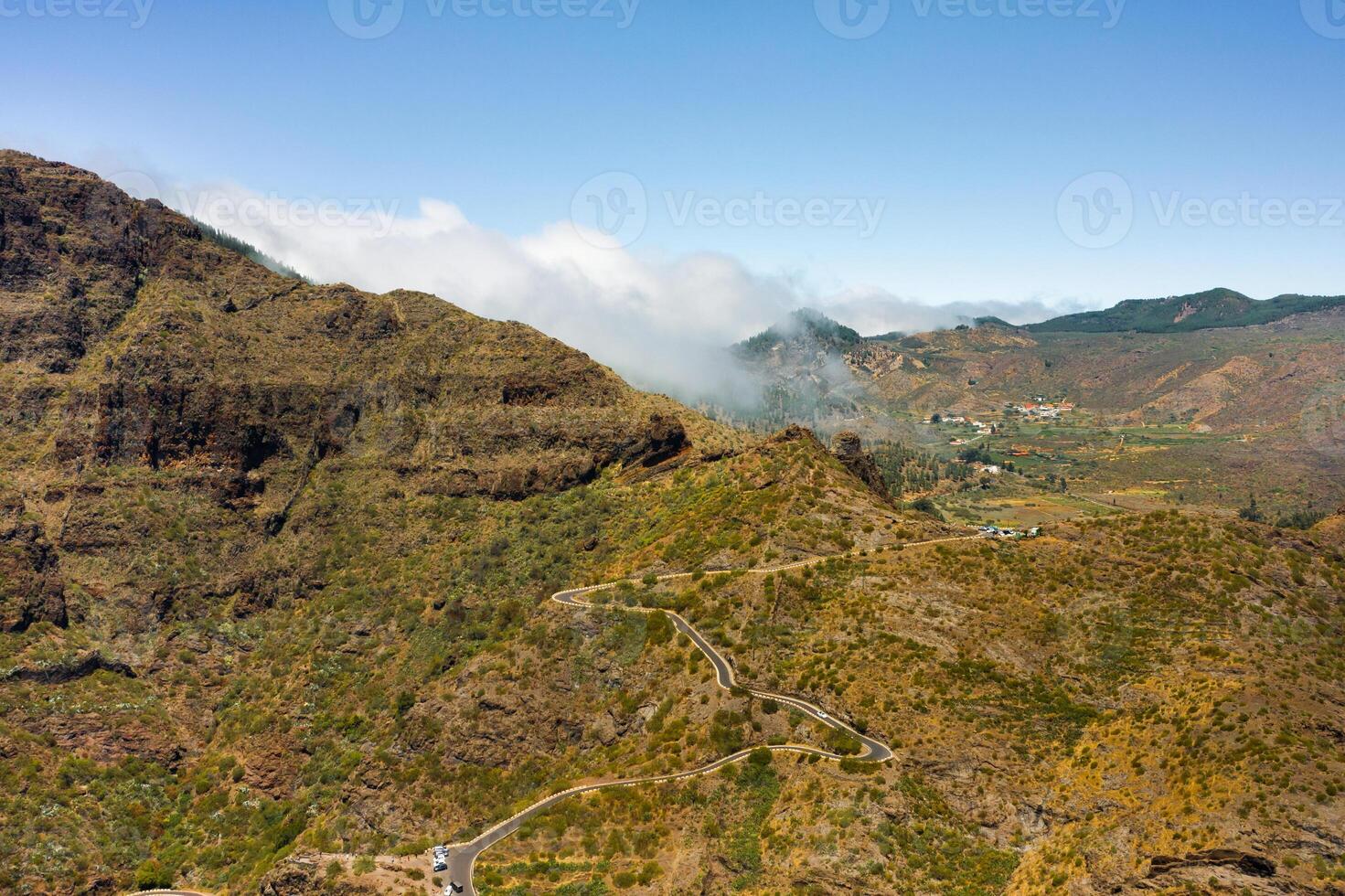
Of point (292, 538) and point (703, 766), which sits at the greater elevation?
point (292, 538)

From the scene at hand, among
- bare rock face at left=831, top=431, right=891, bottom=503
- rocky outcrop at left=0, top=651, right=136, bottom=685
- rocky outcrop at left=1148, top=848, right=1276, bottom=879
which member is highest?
bare rock face at left=831, top=431, right=891, bottom=503

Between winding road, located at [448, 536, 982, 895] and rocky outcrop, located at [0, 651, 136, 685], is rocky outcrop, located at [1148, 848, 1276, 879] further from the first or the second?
rocky outcrop, located at [0, 651, 136, 685]

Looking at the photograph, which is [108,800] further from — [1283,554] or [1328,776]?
[1283,554]

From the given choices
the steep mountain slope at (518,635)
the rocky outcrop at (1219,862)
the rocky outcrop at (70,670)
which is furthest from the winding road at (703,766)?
the rocky outcrop at (70,670)

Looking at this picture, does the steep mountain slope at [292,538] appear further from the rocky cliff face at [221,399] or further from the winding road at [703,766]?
the winding road at [703,766]

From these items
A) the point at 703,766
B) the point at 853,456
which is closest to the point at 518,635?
the point at 703,766

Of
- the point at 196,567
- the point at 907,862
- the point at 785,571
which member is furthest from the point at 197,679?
the point at 907,862

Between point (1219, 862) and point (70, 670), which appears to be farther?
point (70, 670)

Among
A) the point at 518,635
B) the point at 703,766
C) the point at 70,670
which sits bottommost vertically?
the point at 70,670

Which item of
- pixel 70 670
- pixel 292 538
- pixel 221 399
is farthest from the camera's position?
pixel 221 399

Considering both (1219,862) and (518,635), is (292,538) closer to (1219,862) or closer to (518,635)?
(518,635)

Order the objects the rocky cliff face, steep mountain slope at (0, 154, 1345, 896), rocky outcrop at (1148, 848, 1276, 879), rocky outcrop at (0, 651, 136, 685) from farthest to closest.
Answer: the rocky cliff face, rocky outcrop at (0, 651, 136, 685), steep mountain slope at (0, 154, 1345, 896), rocky outcrop at (1148, 848, 1276, 879)

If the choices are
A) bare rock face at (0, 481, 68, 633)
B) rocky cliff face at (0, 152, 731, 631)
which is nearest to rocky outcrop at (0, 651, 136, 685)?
bare rock face at (0, 481, 68, 633)
